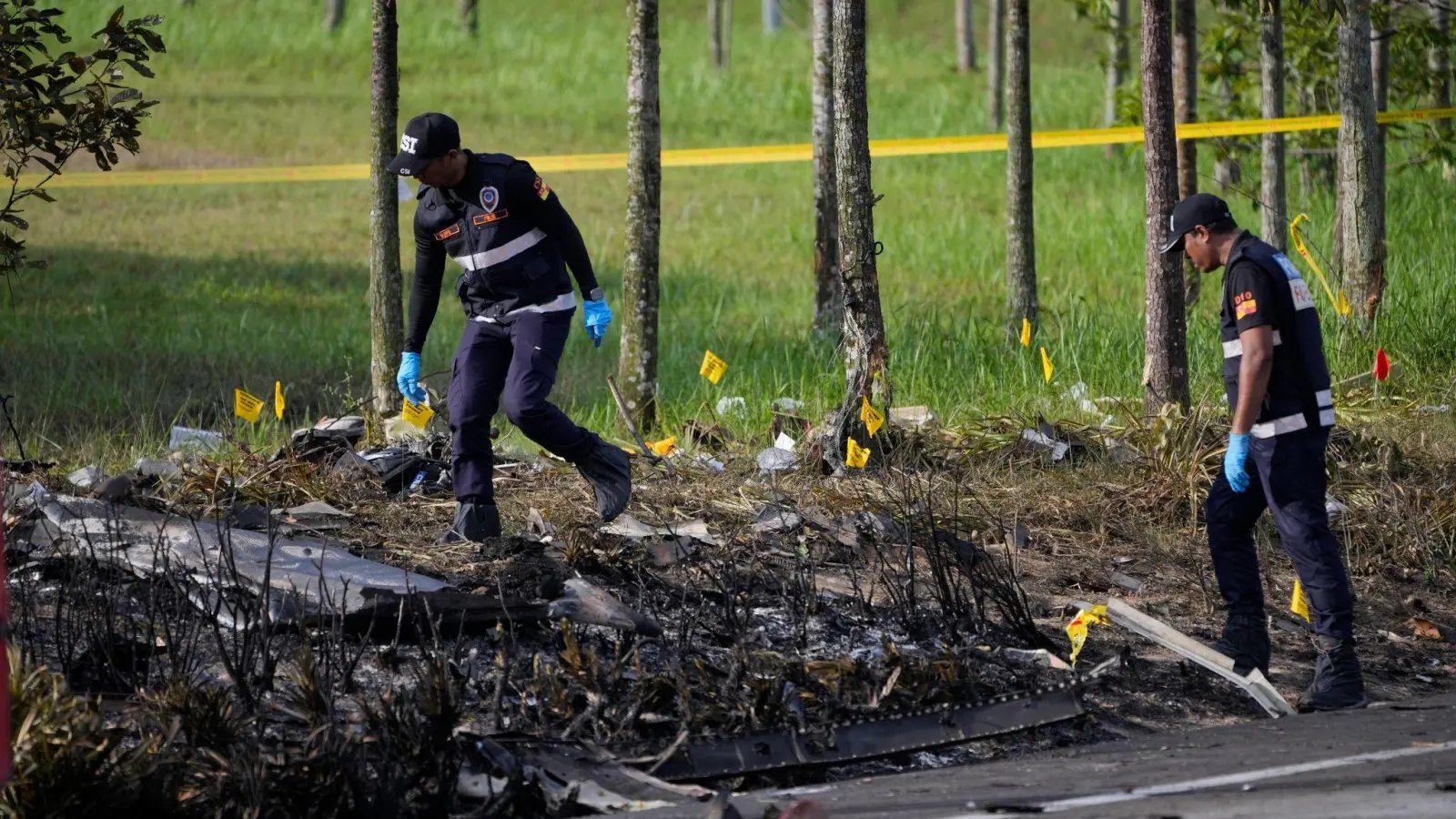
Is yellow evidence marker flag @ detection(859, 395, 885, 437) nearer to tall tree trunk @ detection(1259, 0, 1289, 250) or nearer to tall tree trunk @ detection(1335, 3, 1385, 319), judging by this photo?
tall tree trunk @ detection(1335, 3, 1385, 319)

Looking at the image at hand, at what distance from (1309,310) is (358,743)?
3417 millimetres

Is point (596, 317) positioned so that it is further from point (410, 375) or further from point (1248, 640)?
point (1248, 640)

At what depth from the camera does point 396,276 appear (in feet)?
29.8

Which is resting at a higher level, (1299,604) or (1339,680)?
(1299,604)

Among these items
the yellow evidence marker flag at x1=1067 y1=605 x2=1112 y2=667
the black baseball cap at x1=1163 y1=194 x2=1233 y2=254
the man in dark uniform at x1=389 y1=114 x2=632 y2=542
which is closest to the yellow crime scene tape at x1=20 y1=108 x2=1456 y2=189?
the black baseball cap at x1=1163 y1=194 x2=1233 y2=254

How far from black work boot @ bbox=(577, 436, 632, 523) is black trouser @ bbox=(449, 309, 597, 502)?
11cm

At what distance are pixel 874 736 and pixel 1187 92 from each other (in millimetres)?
8935

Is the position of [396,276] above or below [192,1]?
below

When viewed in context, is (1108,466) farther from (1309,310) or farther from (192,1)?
(192,1)

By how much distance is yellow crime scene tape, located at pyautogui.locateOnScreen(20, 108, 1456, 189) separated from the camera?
12.7 meters

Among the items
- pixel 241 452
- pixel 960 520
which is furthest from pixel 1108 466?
pixel 241 452

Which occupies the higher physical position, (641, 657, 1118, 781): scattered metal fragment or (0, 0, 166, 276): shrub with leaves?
(0, 0, 166, 276): shrub with leaves

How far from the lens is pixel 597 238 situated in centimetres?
1900

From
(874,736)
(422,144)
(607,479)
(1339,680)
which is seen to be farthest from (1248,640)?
(422,144)
